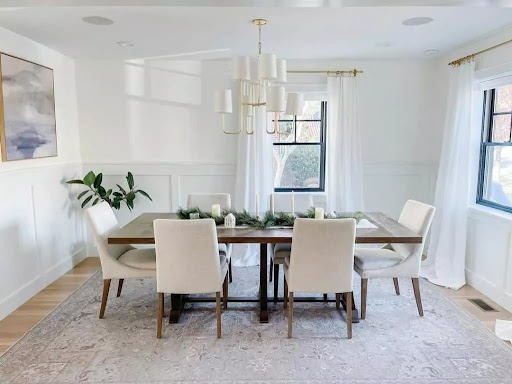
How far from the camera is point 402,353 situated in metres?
2.74

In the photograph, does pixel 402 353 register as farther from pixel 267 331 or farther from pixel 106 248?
pixel 106 248

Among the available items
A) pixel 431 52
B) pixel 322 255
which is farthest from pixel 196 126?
pixel 431 52

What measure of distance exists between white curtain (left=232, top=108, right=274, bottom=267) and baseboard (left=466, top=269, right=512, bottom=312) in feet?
7.35

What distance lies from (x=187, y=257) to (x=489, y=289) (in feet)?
9.24

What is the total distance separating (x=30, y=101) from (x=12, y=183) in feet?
2.63

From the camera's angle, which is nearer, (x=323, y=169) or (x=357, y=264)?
(x=357, y=264)

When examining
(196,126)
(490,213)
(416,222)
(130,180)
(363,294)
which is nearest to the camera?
A: (363,294)

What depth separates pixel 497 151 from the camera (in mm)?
3842

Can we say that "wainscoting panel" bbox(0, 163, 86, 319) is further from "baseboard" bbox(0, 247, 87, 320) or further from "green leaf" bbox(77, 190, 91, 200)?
"green leaf" bbox(77, 190, 91, 200)

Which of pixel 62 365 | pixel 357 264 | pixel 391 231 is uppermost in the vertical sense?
pixel 391 231

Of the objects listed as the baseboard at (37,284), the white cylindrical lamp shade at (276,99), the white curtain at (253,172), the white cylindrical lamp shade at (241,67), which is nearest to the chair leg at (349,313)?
the white cylindrical lamp shade at (276,99)

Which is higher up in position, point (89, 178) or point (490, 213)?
point (89, 178)

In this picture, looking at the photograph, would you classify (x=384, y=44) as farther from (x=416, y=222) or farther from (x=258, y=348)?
(x=258, y=348)

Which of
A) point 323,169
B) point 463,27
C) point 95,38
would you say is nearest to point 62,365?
point 95,38
